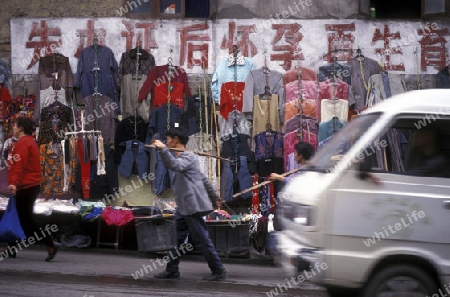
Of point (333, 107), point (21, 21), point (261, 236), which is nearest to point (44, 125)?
point (21, 21)

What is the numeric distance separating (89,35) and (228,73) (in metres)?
2.68

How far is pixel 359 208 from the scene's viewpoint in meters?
5.98

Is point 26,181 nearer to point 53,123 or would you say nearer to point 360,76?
point 53,123

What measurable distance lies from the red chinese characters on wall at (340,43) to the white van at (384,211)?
23.9 feet

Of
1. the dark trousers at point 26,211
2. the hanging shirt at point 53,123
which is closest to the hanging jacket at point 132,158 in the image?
the hanging shirt at point 53,123

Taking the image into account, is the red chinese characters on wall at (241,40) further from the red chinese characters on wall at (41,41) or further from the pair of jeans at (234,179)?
the red chinese characters on wall at (41,41)

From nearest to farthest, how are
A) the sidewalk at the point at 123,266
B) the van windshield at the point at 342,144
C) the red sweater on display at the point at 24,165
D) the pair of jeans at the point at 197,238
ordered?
1. the van windshield at the point at 342,144
2. the pair of jeans at the point at 197,238
3. the sidewalk at the point at 123,266
4. the red sweater on display at the point at 24,165

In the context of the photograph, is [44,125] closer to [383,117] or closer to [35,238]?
[35,238]

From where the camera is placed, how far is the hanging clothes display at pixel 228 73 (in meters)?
13.2

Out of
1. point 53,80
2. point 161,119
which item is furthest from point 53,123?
point 161,119

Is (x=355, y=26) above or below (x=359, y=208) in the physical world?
above

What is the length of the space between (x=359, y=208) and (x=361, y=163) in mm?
387

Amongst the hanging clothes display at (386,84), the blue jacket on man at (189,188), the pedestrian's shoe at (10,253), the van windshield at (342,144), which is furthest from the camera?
the hanging clothes display at (386,84)

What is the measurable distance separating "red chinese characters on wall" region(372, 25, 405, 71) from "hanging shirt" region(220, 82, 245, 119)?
8.92 feet
